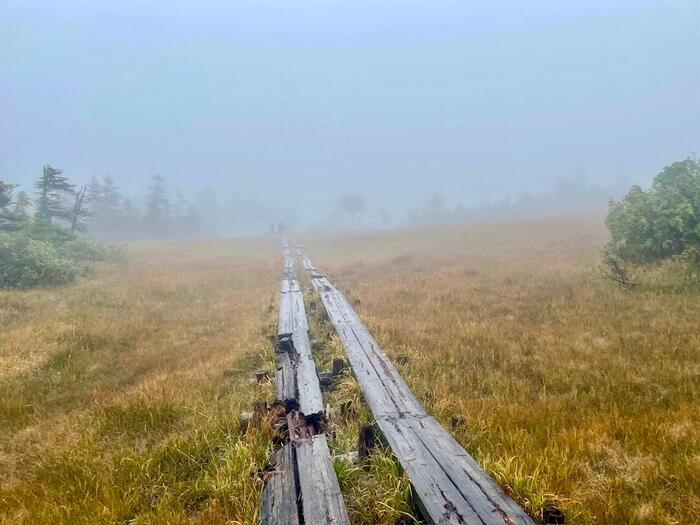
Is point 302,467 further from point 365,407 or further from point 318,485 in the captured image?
point 365,407

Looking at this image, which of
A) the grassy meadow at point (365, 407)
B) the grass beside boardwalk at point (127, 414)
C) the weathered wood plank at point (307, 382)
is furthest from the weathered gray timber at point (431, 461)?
the grass beside boardwalk at point (127, 414)

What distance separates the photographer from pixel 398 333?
8.61m

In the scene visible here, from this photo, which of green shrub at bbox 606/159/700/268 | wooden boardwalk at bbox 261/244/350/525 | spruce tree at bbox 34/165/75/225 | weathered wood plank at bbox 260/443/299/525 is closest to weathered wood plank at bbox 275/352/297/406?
wooden boardwalk at bbox 261/244/350/525

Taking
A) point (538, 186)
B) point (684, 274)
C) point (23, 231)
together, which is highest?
point (538, 186)

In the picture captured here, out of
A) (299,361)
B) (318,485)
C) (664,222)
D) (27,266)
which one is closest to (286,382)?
(299,361)

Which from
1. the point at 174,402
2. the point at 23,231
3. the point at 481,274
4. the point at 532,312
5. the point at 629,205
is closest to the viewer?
the point at 174,402

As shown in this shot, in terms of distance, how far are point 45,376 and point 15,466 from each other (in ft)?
11.5

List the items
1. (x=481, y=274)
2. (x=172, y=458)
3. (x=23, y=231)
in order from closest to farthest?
(x=172, y=458), (x=481, y=274), (x=23, y=231)

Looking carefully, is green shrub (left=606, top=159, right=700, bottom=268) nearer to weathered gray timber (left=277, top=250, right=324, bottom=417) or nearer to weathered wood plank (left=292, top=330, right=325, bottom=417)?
weathered gray timber (left=277, top=250, right=324, bottom=417)

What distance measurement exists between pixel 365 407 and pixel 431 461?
4.98 ft

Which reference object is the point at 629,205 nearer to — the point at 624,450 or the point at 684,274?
the point at 684,274

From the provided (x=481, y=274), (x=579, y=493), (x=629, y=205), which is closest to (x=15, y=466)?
(x=579, y=493)

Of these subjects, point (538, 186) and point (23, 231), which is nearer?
point (23, 231)

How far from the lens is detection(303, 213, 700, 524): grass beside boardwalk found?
10.8 feet
